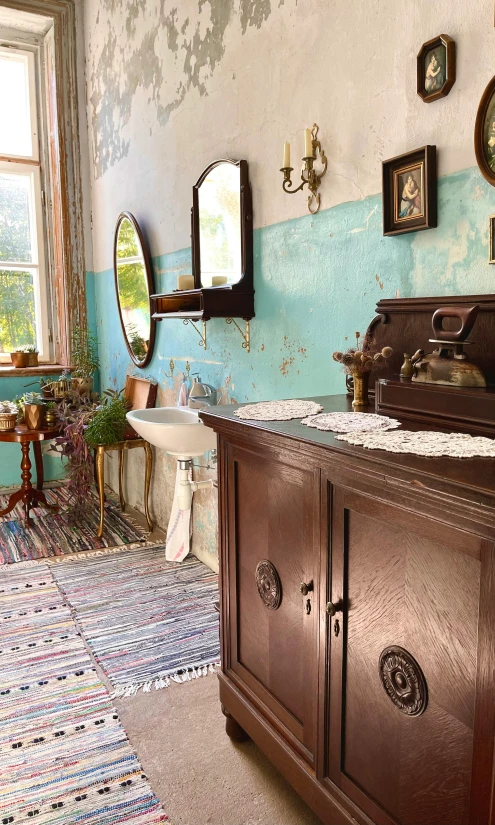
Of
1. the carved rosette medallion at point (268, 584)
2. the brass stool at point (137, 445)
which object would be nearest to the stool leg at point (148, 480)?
the brass stool at point (137, 445)

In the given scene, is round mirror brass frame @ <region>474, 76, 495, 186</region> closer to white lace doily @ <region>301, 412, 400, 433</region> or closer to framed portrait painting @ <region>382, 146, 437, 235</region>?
framed portrait painting @ <region>382, 146, 437, 235</region>

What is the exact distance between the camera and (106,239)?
5.34 metres

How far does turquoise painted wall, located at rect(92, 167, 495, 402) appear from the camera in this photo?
1.86m

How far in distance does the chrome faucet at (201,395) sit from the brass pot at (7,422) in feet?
6.07

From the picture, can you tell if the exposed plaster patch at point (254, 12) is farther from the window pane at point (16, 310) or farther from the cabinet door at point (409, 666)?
the window pane at point (16, 310)

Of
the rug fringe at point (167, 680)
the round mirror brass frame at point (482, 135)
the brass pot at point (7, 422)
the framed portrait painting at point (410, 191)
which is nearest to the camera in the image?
the round mirror brass frame at point (482, 135)

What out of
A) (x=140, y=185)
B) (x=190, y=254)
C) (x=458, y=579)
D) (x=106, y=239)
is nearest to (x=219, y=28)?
(x=190, y=254)

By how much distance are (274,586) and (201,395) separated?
181 centimetres

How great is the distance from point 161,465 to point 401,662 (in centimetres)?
329

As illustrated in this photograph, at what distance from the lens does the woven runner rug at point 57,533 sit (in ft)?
13.7

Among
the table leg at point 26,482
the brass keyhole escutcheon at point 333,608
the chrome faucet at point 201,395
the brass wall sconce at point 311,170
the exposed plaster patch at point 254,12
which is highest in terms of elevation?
the exposed plaster patch at point 254,12

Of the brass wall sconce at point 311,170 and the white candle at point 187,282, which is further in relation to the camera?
the white candle at point 187,282

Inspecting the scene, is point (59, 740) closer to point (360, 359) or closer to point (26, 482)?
point (360, 359)

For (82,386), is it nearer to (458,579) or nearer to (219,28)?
(219,28)
